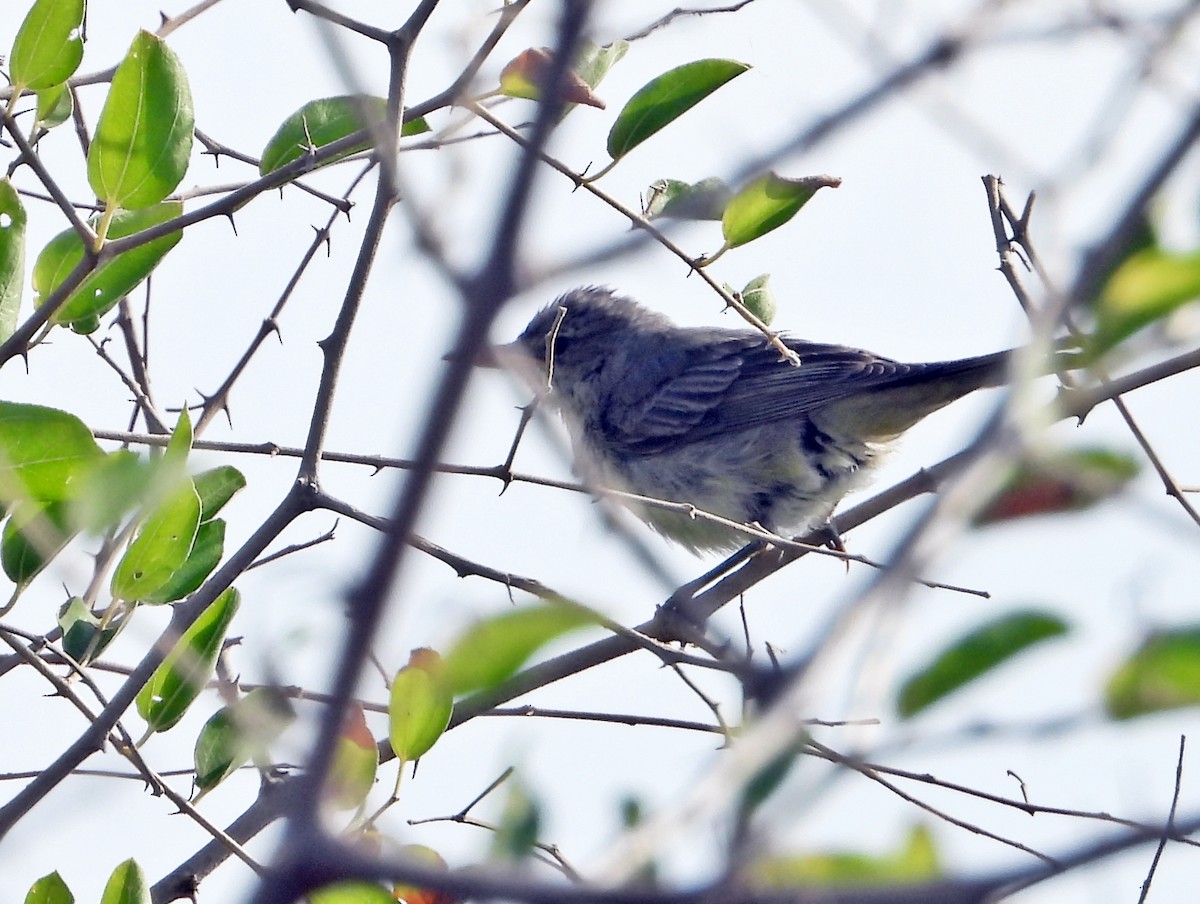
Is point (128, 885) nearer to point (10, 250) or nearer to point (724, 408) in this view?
point (10, 250)

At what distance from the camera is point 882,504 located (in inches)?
184

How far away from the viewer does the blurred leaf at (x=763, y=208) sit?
3586mm

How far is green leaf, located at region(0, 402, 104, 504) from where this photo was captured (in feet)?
8.95

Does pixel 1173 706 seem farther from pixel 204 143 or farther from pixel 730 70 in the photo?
pixel 204 143

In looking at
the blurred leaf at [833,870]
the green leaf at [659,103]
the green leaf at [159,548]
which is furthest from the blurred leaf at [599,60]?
the blurred leaf at [833,870]

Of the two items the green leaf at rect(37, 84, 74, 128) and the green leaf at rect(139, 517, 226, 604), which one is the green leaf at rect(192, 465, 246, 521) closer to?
the green leaf at rect(139, 517, 226, 604)

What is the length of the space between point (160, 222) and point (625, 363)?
486 cm

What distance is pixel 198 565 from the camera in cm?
338

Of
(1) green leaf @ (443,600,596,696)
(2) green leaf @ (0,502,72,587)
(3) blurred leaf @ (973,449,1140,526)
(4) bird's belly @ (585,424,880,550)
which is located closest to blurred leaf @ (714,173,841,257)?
(2) green leaf @ (0,502,72,587)

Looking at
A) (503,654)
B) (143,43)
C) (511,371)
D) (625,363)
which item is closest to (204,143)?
(143,43)

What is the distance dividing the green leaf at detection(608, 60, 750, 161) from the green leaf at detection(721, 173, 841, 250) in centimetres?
32

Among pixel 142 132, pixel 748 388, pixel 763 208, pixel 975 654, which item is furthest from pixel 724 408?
pixel 975 654

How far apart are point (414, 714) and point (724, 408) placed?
4.58 metres

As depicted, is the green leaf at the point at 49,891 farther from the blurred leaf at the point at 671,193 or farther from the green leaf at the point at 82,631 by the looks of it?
the blurred leaf at the point at 671,193
